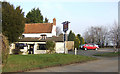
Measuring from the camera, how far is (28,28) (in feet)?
116

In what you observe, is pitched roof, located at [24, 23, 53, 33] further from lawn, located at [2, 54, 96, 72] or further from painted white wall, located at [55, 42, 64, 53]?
lawn, located at [2, 54, 96, 72]

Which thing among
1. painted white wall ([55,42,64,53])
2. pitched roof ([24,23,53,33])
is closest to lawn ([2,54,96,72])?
painted white wall ([55,42,64,53])

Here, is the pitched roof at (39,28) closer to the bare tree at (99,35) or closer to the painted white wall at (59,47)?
the painted white wall at (59,47)

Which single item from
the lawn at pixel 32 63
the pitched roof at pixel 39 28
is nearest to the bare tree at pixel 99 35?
the pitched roof at pixel 39 28

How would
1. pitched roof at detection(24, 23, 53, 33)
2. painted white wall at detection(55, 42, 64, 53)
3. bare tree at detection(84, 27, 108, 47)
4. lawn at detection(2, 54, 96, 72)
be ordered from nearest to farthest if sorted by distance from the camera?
lawn at detection(2, 54, 96, 72) → painted white wall at detection(55, 42, 64, 53) → pitched roof at detection(24, 23, 53, 33) → bare tree at detection(84, 27, 108, 47)

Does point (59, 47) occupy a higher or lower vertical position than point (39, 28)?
lower

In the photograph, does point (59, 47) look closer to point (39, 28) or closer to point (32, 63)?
point (39, 28)

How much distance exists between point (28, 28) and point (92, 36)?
30.9 m

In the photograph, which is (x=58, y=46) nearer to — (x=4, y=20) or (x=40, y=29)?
(x=40, y=29)

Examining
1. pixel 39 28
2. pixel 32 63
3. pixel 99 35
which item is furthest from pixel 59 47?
pixel 99 35

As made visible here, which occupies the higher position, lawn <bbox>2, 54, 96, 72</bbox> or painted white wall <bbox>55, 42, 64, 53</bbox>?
painted white wall <bbox>55, 42, 64, 53</bbox>

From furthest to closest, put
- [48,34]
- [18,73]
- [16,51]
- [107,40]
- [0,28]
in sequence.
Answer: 1. [107,40]
2. [48,34]
3. [16,51]
4. [0,28]
5. [18,73]

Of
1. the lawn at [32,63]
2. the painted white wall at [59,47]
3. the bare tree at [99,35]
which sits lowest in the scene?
the lawn at [32,63]

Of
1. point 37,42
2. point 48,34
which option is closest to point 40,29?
point 48,34
